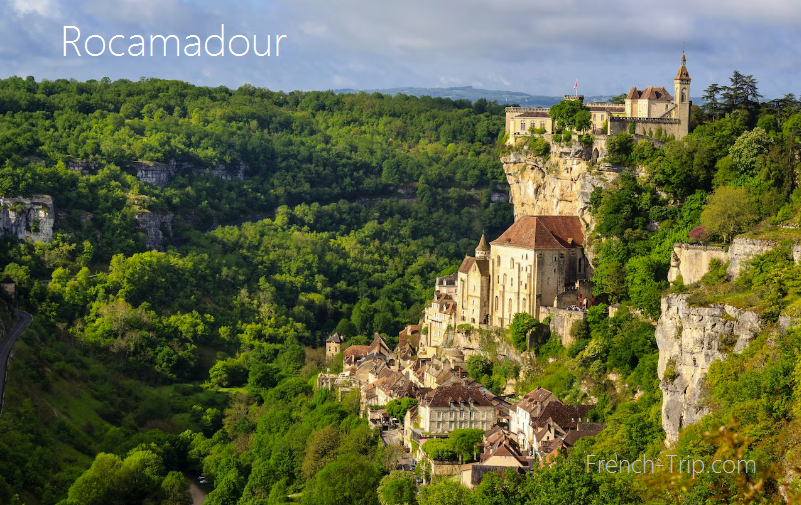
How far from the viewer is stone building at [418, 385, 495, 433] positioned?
56000 millimetres

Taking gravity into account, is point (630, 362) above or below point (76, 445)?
above

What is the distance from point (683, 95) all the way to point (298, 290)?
56.8 meters

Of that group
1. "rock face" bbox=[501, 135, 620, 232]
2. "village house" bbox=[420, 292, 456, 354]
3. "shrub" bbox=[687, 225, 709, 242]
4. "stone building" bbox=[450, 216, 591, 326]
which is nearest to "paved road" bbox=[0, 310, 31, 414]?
"village house" bbox=[420, 292, 456, 354]

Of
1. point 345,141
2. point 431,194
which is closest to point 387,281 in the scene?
point 431,194

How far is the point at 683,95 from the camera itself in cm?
6594

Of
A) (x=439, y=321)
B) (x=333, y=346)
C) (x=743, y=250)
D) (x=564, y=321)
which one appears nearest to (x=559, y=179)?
(x=564, y=321)

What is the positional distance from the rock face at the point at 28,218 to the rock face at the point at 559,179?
1836 inches

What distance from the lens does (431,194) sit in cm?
14225

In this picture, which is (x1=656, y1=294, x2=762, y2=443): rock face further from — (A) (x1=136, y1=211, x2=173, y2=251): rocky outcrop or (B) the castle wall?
(A) (x1=136, y1=211, x2=173, y2=251): rocky outcrop

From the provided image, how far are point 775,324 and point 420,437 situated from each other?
19438 mm

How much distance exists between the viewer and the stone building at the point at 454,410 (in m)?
56.0

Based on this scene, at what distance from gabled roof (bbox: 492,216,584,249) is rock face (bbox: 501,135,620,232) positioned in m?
0.93

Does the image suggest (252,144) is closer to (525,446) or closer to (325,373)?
(325,373)

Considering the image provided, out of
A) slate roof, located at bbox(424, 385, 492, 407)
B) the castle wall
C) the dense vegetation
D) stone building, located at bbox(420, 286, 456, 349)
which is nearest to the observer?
slate roof, located at bbox(424, 385, 492, 407)
